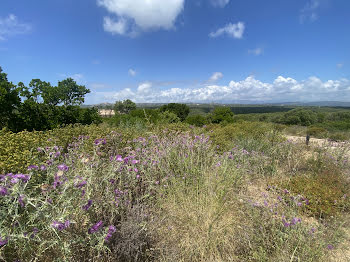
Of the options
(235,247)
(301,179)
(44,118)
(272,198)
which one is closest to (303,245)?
(235,247)

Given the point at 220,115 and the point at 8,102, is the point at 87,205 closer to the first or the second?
the point at 8,102

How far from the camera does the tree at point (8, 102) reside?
671cm

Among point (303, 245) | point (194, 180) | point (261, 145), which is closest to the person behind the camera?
point (303, 245)

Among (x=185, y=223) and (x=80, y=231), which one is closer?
(x=80, y=231)

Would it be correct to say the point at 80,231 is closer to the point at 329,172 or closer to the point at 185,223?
the point at 185,223

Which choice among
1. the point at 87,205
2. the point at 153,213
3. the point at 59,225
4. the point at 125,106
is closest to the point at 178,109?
the point at 125,106

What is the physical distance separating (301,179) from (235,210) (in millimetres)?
1660

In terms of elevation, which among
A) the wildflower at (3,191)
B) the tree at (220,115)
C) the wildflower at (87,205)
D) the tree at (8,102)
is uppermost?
the tree at (8,102)

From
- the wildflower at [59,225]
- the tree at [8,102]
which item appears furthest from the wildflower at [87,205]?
the tree at [8,102]

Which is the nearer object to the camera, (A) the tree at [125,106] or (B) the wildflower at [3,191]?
(B) the wildflower at [3,191]

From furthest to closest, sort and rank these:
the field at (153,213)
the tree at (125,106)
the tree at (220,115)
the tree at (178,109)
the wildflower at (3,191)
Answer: the tree at (125,106) < the tree at (178,109) < the tree at (220,115) < the field at (153,213) < the wildflower at (3,191)

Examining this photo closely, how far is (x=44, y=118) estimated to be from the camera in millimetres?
7934

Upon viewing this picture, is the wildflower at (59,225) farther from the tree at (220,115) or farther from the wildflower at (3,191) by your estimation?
the tree at (220,115)

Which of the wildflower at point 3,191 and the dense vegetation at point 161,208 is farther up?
the wildflower at point 3,191
